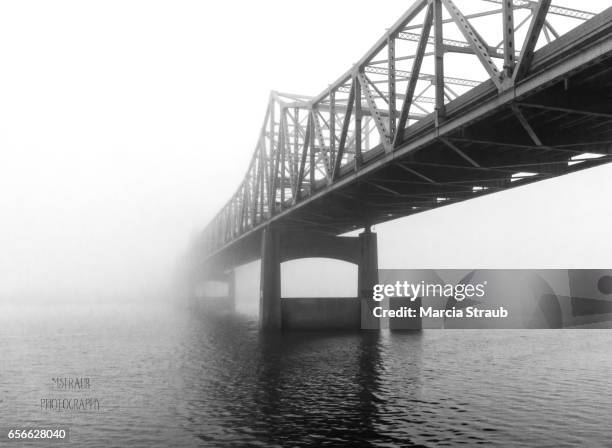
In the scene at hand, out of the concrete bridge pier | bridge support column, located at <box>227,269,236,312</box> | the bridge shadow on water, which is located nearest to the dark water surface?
the bridge shadow on water

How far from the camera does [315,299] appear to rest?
205ft

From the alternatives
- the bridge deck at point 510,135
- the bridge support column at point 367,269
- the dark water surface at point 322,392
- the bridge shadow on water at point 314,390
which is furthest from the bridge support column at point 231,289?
the bridge deck at point 510,135

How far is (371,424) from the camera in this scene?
71.3 feet

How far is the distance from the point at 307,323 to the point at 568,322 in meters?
33.4

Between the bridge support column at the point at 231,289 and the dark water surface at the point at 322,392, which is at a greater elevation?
the bridge support column at the point at 231,289

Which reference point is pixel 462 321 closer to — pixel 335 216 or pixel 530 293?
pixel 530 293

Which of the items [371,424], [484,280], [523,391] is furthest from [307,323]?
[371,424]

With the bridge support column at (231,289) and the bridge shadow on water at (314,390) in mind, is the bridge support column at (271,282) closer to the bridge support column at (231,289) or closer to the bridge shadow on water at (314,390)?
the bridge shadow on water at (314,390)

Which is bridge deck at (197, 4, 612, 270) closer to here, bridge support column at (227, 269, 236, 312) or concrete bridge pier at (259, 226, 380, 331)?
concrete bridge pier at (259, 226, 380, 331)

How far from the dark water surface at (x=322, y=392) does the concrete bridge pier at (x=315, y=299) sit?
8431mm

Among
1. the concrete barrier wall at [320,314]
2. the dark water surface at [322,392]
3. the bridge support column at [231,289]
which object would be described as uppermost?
the bridge support column at [231,289]

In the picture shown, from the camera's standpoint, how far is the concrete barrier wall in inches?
2397

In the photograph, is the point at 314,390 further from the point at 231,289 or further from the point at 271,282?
the point at 231,289

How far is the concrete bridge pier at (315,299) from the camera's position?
60.7m
